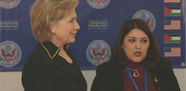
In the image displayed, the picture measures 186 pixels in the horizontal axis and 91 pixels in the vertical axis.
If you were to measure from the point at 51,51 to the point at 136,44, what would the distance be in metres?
0.87

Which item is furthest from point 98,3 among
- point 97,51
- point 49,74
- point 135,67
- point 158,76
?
point 49,74

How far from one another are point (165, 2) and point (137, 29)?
0.68 meters

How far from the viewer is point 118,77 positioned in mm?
1980

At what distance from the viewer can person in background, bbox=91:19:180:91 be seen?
194 centimetres

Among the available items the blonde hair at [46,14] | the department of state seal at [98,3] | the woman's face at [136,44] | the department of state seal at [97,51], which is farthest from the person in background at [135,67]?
the blonde hair at [46,14]

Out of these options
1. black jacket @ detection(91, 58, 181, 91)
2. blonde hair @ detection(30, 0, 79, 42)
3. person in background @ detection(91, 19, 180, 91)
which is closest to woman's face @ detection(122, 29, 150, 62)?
person in background @ detection(91, 19, 180, 91)

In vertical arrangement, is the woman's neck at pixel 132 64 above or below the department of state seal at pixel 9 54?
below

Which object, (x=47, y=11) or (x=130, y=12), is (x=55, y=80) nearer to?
(x=47, y=11)

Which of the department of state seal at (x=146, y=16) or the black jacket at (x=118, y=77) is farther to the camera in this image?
the department of state seal at (x=146, y=16)

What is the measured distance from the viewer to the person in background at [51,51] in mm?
1162

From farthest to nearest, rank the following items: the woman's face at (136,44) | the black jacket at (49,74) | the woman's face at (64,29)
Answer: the woman's face at (136,44) < the woman's face at (64,29) < the black jacket at (49,74)

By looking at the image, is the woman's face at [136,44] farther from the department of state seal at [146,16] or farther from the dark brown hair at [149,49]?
the department of state seal at [146,16]

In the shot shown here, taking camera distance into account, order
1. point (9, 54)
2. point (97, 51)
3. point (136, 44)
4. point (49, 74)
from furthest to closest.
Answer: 1. point (97, 51)
2. point (9, 54)
3. point (136, 44)
4. point (49, 74)

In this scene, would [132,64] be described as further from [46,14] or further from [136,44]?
[46,14]
